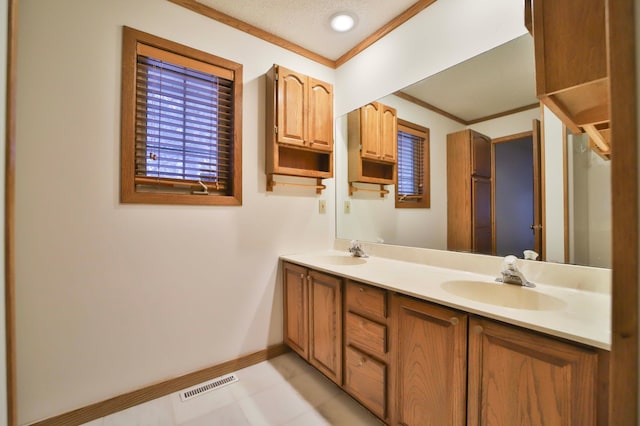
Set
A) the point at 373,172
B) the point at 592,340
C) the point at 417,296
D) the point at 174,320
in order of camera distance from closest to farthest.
Answer: the point at 592,340
the point at 417,296
the point at 174,320
the point at 373,172

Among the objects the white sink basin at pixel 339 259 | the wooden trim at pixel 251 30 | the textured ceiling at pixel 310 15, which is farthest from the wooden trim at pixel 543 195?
the wooden trim at pixel 251 30

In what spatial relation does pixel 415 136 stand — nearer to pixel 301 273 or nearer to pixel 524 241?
pixel 524 241

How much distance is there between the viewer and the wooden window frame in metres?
1.55

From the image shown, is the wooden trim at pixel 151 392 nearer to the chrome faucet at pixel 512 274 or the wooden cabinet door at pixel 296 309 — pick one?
the wooden cabinet door at pixel 296 309

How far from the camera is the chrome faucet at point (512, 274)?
4.07 ft

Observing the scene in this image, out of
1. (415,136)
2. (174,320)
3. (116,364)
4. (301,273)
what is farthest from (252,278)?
(415,136)

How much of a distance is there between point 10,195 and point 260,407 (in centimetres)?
155

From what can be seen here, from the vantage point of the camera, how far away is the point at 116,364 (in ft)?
5.07

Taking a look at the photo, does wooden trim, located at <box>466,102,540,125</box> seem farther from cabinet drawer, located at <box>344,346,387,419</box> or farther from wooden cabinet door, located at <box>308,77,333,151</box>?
cabinet drawer, located at <box>344,346,387,419</box>

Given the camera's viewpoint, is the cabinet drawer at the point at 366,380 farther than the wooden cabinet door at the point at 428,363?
Yes

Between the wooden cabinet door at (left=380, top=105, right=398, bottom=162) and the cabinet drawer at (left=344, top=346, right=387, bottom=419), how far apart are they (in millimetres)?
1367

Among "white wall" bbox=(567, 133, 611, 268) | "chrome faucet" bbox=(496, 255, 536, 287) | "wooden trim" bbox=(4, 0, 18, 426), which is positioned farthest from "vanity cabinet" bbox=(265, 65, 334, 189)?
"white wall" bbox=(567, 133, 611, 268)

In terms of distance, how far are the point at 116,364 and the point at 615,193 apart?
7.13ft

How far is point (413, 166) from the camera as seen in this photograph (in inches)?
75.3
